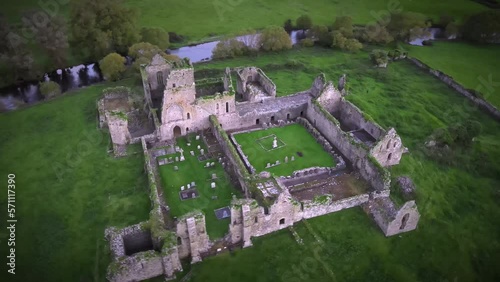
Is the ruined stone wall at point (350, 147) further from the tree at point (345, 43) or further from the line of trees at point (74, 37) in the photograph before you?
the line of trees at point (74, 37)

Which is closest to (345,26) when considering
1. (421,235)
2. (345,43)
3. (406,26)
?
(345,43)

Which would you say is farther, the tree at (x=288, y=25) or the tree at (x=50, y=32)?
the tree at (x=288, y=25)

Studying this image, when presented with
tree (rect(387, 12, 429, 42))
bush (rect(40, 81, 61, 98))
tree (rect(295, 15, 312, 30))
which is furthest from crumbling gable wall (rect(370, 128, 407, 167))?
tree (rect(295, 15, 312, 30))

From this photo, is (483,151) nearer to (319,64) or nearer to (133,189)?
(319,64)

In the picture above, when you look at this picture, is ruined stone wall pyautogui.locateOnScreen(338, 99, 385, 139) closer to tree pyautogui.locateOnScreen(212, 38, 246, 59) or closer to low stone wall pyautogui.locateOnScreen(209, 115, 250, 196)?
low stone wall pyautogui.locateOnScreen(209, 115, 250, 196)

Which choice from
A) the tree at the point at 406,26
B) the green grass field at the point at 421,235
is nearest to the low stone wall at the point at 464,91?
the green grass field at the point at 421,235

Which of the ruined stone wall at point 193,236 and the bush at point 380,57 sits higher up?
the bush at point 380,57

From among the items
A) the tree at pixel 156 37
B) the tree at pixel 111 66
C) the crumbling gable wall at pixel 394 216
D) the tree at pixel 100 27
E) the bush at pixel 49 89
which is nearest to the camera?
the crumbling gable wall at pixel 394 216
